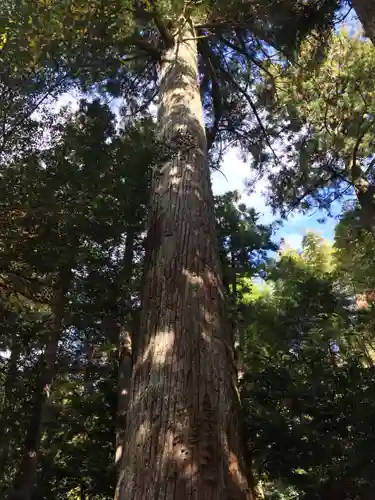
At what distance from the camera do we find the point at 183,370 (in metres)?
2.50

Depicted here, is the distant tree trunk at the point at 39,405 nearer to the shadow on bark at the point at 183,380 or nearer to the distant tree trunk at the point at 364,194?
the shadow on bark at the point at 183,380

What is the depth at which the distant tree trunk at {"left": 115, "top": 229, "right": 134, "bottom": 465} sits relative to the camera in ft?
17.4

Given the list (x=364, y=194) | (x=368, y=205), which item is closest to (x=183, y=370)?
(x=368, y=205)

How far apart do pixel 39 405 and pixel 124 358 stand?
1.29 metres

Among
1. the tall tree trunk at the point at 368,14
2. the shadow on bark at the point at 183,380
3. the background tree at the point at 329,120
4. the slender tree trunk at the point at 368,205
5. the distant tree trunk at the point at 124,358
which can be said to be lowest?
the shadow on bark at the point at 183,380

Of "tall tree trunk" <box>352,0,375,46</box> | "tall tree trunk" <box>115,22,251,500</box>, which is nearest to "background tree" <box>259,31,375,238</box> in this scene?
"tall tree trunk" <box>352,0,375,46</box>

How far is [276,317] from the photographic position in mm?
7430

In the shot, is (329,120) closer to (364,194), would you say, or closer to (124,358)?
(364,194)

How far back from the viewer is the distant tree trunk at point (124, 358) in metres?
5.30

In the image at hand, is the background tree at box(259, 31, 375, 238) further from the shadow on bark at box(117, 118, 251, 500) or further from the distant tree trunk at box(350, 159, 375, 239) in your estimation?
the shadow on bark at box(117, 118, 251, 500)

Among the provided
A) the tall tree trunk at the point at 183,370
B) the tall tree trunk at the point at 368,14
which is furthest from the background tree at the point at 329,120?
the tall tree trunk at the point at 183,370

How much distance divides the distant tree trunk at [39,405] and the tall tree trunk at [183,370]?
1975mm

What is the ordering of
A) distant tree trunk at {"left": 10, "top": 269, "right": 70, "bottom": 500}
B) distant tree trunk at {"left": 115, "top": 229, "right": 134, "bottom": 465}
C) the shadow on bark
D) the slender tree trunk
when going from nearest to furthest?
the shadow on bark < distant tree trunk at {"left": 10, "top": 269, "right": 70, "bottom": 500} < distant tree trunk at {"left": 115, "top": 229, "right": 134, "bottom": 465} < the slender tree trunk

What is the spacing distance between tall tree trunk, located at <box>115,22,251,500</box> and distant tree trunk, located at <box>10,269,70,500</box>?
6.48ft
